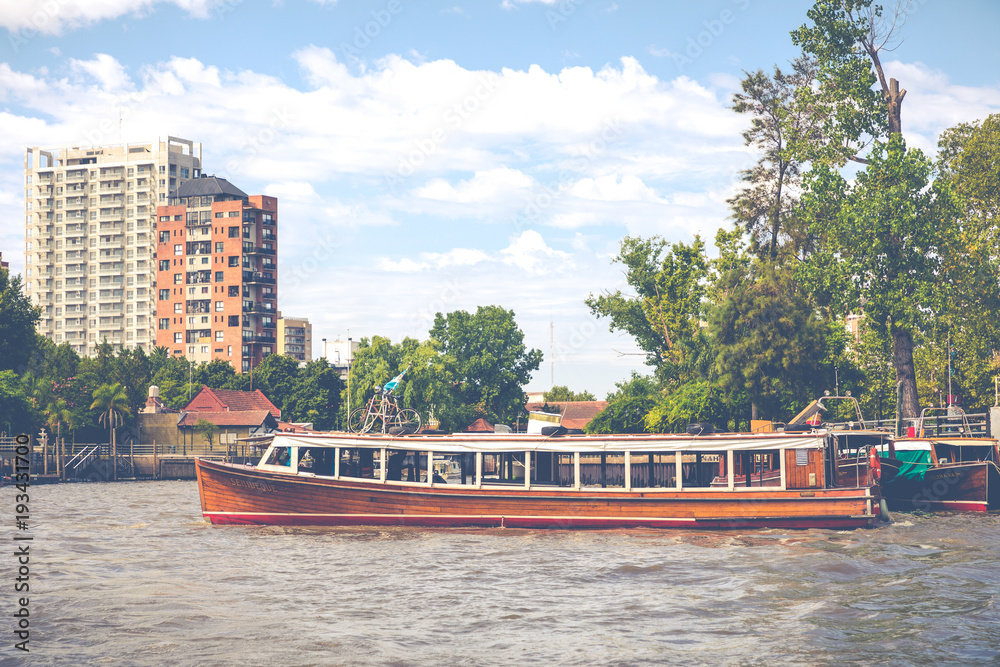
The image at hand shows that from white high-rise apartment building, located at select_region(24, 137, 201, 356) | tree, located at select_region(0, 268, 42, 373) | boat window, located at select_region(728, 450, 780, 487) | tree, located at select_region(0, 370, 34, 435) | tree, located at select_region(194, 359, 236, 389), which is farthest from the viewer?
white high-rise apartment building, located at select_region(24, 137, 201, 356)

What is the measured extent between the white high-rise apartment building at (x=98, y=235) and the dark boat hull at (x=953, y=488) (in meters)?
125

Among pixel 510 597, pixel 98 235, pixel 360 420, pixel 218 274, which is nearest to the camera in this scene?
pixel 510 597

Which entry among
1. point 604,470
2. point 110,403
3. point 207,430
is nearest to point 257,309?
point 207,430

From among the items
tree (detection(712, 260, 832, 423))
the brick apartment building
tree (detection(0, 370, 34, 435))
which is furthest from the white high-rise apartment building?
tree (detection(712, 260, 832, 423))

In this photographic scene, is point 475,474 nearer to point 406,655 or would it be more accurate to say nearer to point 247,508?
point 247,508

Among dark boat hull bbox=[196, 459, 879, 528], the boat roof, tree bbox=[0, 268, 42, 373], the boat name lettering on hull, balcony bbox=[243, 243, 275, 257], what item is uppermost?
balcony bbox=[243, 243, 275, 257]

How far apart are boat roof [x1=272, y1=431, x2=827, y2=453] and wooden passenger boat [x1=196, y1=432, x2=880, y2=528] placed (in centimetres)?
3

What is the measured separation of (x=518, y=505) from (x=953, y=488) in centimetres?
1528

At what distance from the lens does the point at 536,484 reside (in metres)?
26.7

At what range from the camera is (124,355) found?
8788cm

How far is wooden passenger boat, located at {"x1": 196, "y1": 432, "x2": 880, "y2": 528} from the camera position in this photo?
25484mm

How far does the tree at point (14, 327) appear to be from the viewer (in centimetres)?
6938

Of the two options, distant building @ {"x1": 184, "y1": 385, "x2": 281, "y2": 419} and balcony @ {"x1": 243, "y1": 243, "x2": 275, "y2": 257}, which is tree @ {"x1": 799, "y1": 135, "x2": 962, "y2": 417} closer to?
distant building @ {"x1": 184, "y1": 385, "x2": 281, "y2": 419}

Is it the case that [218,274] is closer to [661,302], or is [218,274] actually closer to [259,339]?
[259,339]
